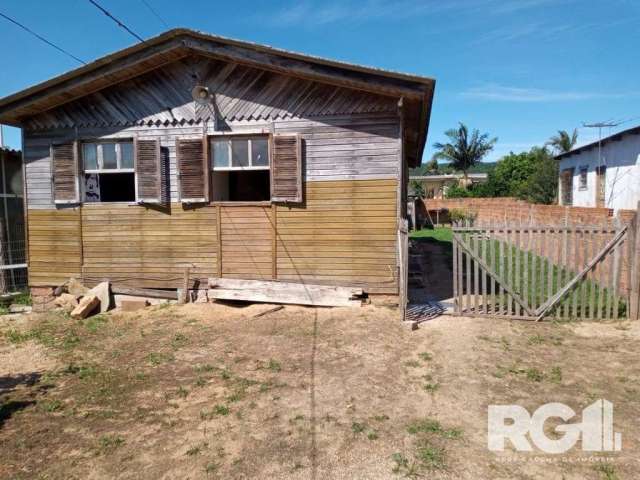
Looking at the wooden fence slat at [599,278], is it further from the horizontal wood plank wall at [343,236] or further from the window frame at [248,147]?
the window frame at [248,147]

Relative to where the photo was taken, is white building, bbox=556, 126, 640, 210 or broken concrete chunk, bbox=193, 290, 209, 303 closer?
broken concrete chunk, bbox=193, 290, 209, 303

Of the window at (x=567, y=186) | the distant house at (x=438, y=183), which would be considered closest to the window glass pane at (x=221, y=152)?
the window at (x=567, y=186)

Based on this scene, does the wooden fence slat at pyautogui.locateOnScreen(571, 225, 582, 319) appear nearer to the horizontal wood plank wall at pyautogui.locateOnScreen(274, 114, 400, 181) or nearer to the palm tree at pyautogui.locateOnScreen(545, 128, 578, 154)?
the horizontal wood plank wall at pyautogui.locateOnScreen(274, 114, 400, 181)

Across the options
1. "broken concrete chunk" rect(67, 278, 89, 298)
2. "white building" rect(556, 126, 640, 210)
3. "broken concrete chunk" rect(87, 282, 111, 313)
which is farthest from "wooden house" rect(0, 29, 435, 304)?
"white building" rect(556, 126, 640, 210)

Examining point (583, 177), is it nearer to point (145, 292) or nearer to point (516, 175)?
point (145, 292)

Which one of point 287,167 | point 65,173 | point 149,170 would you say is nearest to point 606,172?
point 287,167

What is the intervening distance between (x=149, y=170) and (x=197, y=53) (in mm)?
2435

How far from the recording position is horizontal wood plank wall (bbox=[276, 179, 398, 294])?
805 cm

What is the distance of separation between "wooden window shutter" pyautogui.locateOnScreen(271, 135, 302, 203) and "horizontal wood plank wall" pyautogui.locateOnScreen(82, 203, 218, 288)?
4.87 feet

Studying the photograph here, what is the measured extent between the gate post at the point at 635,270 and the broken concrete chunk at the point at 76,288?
1012 cm

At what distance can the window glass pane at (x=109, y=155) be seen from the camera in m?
8.80

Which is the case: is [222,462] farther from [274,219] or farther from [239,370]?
[274,219]

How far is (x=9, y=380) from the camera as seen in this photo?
18.1ft

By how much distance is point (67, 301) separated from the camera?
8969mm
